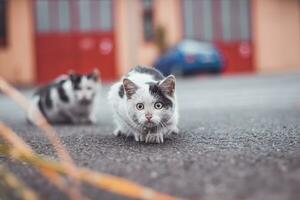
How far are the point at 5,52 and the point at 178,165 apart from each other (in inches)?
728

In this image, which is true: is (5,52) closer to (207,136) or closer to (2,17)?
(2,17)

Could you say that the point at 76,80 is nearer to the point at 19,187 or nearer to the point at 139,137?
the point at 139,137

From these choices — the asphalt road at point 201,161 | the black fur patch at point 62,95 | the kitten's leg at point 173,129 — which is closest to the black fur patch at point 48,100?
the black fur patch at point 62,95

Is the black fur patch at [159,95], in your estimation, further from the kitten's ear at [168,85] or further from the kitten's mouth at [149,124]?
the kitten's mouth at [149,124]

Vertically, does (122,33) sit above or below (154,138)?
above

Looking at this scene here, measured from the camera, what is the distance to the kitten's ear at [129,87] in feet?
12.1

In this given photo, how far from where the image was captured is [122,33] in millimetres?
20656

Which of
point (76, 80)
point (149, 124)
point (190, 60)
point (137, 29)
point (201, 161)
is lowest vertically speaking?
point (201, 161)

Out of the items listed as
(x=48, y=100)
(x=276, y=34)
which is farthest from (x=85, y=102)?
(x=276, y=34)

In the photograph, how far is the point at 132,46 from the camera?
2089cm

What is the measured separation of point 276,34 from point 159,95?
1903 centimetres

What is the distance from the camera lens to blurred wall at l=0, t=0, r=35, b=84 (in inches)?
796

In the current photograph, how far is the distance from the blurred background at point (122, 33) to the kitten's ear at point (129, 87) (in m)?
15.9

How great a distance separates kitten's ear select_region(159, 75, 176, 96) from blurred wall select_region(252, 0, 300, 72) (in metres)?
18.2
